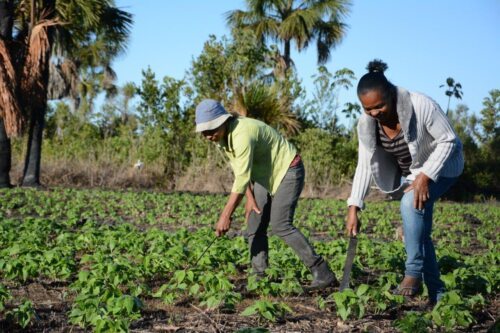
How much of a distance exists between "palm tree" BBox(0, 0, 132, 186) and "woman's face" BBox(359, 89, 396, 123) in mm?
13541

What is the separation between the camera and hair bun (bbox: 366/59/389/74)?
4480 millimetres

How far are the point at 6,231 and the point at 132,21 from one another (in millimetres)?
13133

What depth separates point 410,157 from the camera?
471 cm

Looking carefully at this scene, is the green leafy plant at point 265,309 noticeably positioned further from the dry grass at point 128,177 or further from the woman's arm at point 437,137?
the dry grass at point 128,177

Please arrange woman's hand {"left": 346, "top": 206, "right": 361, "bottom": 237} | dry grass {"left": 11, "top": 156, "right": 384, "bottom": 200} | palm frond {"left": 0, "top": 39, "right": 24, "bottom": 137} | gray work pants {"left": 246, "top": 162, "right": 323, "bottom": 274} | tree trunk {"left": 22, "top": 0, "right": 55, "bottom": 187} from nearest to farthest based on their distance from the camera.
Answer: woman's hand {"left": 346, "top": 206, "right": 361, "bottom": 237}
gray work pants {"left": 246, "top": 162, "right": 323, "bottom": 274}
palm frond {"left": 0, "top": 39, "right": 24, "bottom": 137}
tree trunk {"left": 22, "top": 0, "right": 55, "bottom": 187}
dry grass {"left": 11, "top": 156, "right": 384, "bottom": 200}

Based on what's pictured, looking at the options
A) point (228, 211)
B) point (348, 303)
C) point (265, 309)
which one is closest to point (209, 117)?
point (228, 211)

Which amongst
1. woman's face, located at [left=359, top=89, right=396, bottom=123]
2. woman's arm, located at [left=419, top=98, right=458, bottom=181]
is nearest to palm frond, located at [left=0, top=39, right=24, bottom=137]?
woman's face, located at [left=359, top=89, right=396, bottom=123]

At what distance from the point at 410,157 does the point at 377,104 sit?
2.05ft

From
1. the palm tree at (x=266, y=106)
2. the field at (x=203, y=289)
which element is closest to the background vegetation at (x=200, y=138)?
the palm tree at (x=266, y=106)

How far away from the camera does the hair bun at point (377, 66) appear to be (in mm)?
4480

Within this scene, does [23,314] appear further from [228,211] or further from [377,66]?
[377,66]

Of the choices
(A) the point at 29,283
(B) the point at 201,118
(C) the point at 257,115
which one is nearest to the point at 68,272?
(A) the point at 29,283

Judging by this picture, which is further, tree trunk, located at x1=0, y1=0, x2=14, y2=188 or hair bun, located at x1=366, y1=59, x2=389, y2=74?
tree trunk, located at x1=0, y1=0, x2=14, y2=188

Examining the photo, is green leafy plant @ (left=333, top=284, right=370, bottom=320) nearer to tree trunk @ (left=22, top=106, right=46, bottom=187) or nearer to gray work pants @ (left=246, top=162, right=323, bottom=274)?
gray work pants @ (left=246, top=162, right=323, bottom=274)
